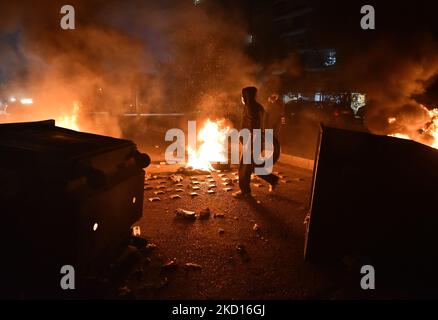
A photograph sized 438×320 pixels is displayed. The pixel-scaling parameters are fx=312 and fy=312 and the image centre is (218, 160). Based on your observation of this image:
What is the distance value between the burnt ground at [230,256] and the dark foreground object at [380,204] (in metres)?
0.42

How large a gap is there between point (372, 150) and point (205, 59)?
1348 cm

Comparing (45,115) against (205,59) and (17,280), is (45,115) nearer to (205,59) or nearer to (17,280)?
(205,59)

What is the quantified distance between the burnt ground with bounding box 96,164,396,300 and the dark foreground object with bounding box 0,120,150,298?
75 cm

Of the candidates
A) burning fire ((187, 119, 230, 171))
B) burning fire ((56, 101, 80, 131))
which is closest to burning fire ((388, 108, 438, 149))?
burning fire ((187, 119, 230, 171))

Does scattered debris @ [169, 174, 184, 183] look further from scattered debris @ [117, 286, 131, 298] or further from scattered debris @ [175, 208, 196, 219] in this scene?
scattered debris @ [117, 286, 131, 298]

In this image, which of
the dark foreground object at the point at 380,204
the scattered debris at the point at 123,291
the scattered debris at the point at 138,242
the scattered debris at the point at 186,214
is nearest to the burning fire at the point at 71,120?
the scattered debris at the point at 186,214

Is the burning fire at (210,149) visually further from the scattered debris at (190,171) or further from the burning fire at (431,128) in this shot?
the burning fire at (431,128)

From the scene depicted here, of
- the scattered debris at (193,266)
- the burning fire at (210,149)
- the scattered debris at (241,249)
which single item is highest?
the burning fire at (210,149)

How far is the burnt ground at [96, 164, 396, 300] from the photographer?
323 cm

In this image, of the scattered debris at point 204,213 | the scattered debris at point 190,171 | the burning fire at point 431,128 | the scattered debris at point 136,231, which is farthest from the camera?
the burning fire at point 431,128

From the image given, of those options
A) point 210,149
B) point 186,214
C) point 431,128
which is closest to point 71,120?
point 210,149

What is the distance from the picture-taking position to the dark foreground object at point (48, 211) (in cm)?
253
